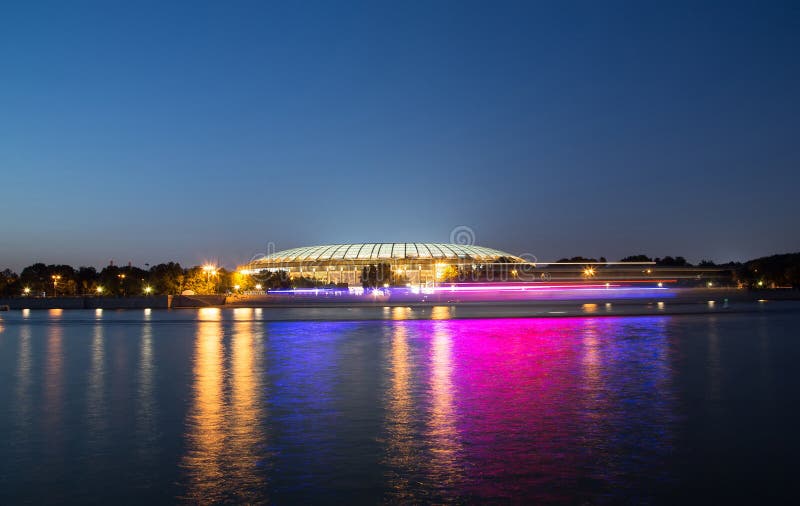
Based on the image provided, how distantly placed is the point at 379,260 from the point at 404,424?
87.8m

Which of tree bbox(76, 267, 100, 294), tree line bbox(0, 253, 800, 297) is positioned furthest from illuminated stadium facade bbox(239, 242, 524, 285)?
tree bbox(76, 267, 100, 294)

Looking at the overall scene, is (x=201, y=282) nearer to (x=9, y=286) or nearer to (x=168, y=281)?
(x=168, y=281)

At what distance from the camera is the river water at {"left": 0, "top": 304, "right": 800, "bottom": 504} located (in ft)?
19.7

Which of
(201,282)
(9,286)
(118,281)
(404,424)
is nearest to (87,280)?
(9,286)

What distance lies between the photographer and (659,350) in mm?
16594

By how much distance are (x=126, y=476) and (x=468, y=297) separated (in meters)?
52.8

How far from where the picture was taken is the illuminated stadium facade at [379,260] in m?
96.4

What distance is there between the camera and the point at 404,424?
→ 8531 millimetres

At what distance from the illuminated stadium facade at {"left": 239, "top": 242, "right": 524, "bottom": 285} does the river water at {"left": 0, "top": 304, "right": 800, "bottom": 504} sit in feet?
258

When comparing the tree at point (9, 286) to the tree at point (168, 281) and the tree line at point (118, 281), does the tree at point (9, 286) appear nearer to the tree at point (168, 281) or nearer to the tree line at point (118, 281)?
the tree line at point (118, 281)

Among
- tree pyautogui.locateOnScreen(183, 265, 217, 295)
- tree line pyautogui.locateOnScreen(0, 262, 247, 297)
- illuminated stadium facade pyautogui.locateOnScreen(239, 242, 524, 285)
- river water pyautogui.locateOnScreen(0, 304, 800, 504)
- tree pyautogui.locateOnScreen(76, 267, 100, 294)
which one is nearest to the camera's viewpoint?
river water pyautogui.locateOnScreen(0, 304, 800, 504)

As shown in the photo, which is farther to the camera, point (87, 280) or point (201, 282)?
point (87, 280)

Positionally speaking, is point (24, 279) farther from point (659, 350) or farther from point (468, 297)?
point (659, 350)

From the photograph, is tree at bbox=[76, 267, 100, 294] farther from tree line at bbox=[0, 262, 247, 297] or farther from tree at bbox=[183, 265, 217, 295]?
tree at bbox=[183, 265, 217, 295]
